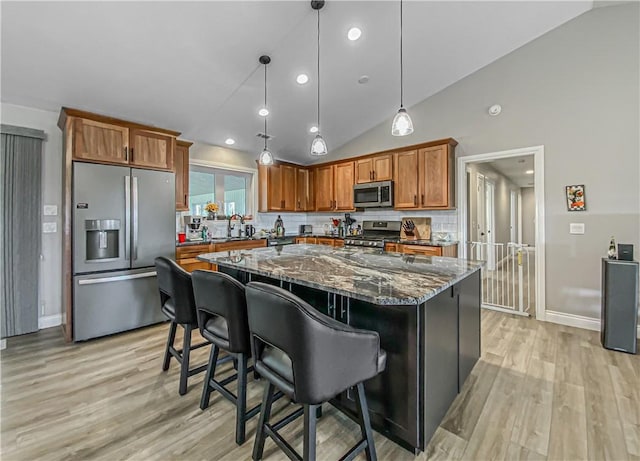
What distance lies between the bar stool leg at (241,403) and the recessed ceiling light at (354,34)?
3.28 metres

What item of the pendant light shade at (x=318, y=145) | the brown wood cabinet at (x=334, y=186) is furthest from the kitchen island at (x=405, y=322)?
the brown wood cabinet at (x=334, y=186)

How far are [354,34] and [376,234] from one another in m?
3.22

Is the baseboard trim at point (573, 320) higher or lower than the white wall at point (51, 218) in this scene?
lower

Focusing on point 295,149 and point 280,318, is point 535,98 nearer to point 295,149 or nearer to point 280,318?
point 295,149

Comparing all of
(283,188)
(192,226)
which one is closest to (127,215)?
(192,226)

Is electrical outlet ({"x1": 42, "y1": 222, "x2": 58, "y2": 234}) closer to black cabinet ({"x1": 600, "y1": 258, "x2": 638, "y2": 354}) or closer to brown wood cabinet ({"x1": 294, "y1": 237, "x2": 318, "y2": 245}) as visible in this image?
brown wood cabinet ({"x1": 294, "y1": 237, "x2": 318, "y2": 245})

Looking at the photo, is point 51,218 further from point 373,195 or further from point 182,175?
point 373,195

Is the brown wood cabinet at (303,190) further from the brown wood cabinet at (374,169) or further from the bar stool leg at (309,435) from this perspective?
the bar stool leg at (309,435)

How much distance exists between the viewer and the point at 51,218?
3387 millimetres

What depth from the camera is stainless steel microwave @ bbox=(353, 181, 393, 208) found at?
483cm

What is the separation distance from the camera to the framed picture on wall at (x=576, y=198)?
3.37m

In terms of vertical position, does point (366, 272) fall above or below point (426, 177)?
below

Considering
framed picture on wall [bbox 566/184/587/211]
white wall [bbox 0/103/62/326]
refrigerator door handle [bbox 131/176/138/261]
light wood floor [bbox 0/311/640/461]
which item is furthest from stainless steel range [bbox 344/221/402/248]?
white wall [bbox 0/103/62/326]

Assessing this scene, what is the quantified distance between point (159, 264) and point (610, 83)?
494 cm
